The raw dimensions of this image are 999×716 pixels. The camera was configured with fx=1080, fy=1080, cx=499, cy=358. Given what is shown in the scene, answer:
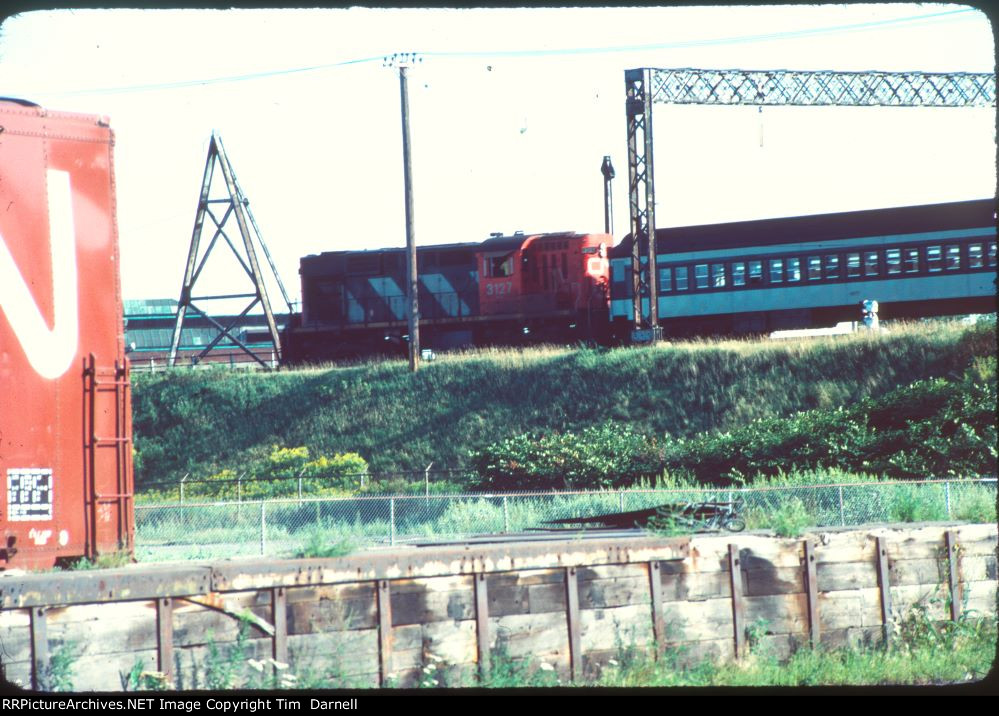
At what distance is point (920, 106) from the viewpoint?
33844mm

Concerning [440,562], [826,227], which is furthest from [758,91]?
[440,562]

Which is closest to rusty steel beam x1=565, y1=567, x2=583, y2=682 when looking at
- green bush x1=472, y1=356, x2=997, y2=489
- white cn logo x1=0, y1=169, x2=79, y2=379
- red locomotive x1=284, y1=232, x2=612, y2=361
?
white cn logo x1=0, y1=169, x2=79, y2=379

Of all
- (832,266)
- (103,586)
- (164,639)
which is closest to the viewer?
(103,586)

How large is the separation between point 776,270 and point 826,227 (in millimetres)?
2369

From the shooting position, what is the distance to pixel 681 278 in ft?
131

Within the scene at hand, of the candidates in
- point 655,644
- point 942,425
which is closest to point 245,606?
point 655,644

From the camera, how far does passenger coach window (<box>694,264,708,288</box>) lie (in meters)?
39.6

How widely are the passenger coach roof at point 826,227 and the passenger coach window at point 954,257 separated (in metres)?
0.69

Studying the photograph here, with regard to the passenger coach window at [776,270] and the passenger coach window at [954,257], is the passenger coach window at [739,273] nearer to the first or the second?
the passenger coach window at [776,270]

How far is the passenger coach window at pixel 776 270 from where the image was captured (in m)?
38.6

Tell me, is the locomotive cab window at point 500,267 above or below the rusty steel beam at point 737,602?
above

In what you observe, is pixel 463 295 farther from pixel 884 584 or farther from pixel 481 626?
pixel 481 626

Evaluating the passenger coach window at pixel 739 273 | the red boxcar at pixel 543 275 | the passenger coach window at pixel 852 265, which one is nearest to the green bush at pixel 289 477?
the red boxcar at pixel 543 275
